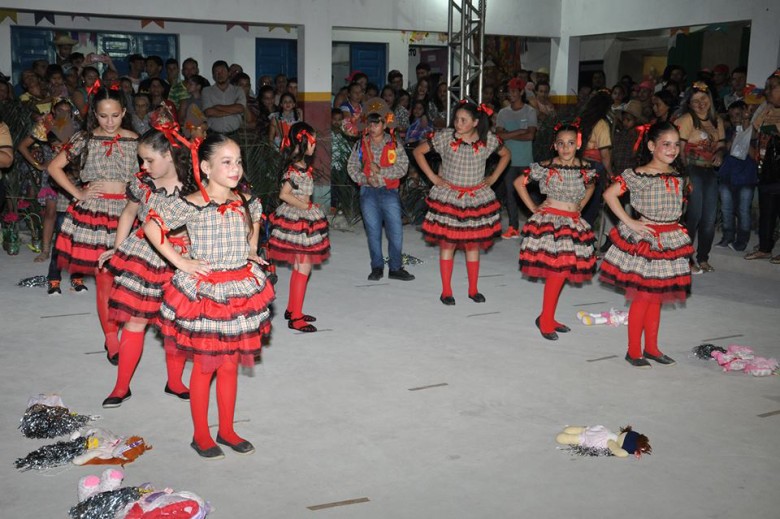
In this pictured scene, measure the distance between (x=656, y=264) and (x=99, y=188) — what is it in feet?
10.6

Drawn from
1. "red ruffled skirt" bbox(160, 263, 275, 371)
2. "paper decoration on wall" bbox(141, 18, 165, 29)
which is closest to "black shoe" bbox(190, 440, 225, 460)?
"red ruffled skirt" bbox(160, 263, 275, 371)

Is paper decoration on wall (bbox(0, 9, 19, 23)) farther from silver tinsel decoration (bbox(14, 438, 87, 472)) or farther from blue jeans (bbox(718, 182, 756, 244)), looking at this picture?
silver tinsel decoration (bbox(14, 438, 87, 472))

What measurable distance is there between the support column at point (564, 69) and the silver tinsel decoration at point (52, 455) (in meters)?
9.50

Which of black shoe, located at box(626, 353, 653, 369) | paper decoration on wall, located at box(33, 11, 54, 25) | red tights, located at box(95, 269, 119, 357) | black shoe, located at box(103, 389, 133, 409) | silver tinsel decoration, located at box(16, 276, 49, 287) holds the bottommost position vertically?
black shoe, located at box(103, 389, 133, 409)

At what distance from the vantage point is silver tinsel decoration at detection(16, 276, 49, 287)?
7.11 m

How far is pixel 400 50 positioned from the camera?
634 inches

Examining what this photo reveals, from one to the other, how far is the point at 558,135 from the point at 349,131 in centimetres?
335

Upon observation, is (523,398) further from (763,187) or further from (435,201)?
(763,187)

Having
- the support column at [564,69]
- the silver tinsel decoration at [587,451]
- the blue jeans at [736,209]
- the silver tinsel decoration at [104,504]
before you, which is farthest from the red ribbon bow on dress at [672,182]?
the support column at [564,69]

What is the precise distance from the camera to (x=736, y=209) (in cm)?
875

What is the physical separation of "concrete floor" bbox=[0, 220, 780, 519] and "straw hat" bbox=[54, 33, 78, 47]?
6837mm

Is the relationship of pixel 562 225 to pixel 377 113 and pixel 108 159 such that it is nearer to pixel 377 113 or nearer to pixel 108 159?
pixel 377 113

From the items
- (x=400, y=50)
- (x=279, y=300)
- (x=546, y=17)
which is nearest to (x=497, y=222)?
(x=279, y=300)

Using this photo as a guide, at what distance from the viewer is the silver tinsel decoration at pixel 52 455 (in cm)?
384
